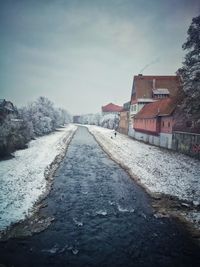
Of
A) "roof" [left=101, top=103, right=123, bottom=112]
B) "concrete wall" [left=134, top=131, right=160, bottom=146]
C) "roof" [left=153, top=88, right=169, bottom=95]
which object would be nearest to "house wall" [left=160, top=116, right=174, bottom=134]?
"concrete wall" [left=134, top=131, right=160, bottom=146]

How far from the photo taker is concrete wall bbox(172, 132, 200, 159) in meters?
27.1

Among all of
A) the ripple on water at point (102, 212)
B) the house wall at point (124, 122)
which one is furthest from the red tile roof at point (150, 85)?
the ripple on water at point (102, 212)

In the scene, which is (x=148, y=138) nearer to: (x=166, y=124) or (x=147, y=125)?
(x=147, y=125)

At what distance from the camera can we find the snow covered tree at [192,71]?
73.9ft

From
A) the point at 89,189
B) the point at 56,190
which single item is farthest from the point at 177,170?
the point at 56,190

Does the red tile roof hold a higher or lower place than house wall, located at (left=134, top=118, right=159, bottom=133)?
higher

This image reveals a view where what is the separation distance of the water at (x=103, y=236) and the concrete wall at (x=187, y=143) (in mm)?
14271

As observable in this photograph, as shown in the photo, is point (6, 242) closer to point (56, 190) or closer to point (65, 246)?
point (65, 246)

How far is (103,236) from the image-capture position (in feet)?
32.8

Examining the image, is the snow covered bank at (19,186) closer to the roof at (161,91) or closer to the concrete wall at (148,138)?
the concrete wall at (148,138)

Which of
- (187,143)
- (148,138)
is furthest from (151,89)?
(187,143)

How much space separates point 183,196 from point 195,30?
1614cm

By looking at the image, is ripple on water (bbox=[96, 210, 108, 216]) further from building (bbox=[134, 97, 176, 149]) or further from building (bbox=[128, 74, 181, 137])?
building (bbox=[128, 74, 181, 137])

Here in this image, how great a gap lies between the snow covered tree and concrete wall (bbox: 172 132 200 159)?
4.82 meters
